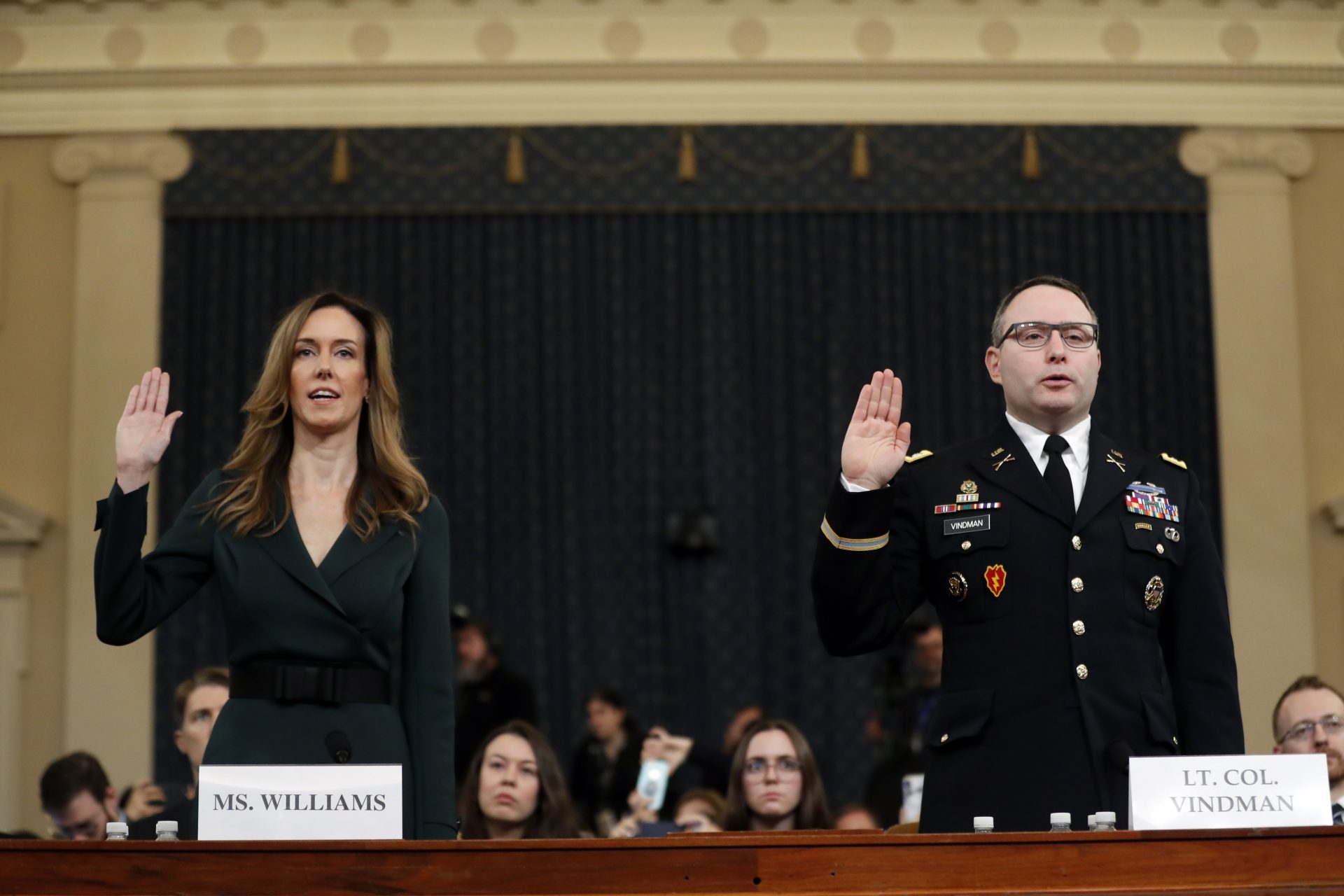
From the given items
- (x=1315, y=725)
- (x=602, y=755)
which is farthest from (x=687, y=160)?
(x=1315, y=725)

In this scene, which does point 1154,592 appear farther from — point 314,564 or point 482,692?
point 482,692

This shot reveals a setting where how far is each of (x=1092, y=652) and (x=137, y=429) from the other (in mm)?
1487

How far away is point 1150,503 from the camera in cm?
284

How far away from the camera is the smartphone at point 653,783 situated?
602 cm

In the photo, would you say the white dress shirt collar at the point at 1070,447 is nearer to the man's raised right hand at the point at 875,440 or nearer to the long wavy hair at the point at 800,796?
the man's raised right hand at the point at 875,440

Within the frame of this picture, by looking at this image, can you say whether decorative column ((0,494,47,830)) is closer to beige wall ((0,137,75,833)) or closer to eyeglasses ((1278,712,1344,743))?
beige wall ((0,137,75,833))

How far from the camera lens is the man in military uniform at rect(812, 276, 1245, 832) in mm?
2625

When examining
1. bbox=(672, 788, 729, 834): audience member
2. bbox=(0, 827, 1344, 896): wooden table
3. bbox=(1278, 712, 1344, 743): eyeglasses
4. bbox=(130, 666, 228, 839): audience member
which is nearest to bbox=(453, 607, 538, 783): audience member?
bbox=(672, 788, 729, 834): audience member

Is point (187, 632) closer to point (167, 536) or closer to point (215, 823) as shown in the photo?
point (167, 536)

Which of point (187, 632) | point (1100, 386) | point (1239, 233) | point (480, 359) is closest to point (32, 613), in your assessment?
point (187, 632)

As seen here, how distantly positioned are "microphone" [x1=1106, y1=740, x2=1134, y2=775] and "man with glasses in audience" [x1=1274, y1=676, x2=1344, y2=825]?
57.2 inches

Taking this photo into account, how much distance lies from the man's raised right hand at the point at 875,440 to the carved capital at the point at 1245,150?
733 centimetres

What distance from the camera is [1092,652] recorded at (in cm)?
269

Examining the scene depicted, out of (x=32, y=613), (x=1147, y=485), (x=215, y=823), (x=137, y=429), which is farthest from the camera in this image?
(x=32, y=613)
